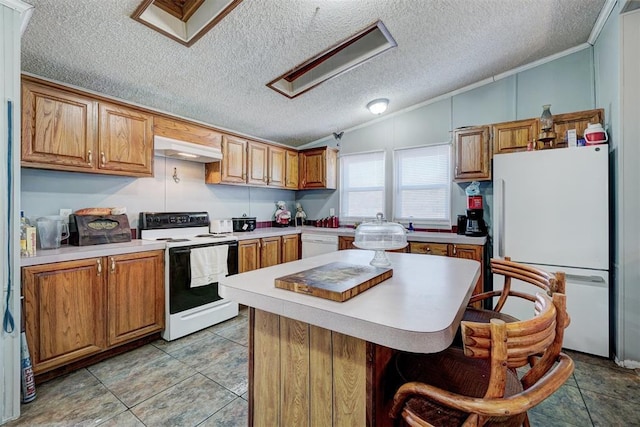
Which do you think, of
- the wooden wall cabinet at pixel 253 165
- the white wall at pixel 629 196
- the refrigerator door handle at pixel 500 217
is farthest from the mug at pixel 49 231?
the white wall at pixel 629 196

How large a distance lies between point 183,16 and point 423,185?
10.5 ft

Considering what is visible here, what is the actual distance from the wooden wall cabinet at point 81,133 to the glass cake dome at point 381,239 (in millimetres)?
2295

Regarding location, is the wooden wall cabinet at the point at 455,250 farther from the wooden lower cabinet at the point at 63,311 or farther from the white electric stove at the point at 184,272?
the wooden lower cabinet at the point at 63,311

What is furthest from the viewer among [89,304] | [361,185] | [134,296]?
[361,185]

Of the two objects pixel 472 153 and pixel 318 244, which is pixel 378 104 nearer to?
pixel 472 153

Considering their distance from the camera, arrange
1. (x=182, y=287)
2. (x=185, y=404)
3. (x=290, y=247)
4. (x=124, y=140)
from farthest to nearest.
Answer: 1. (x=290, y=247)
2. (x=182, y=287)
3. (x=124, y=140)
4. (x=185, y=404)

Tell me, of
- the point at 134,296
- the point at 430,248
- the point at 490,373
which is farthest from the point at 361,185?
the point at 490,373

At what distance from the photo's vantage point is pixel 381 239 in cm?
153

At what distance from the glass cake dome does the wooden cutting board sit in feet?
0.36

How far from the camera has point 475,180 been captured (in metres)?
3.26

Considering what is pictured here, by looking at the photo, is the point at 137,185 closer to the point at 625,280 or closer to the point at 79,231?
the point at 79,231

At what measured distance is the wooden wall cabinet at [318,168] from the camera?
4453 mm

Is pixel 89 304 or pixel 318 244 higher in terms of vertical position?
pixel 318 244

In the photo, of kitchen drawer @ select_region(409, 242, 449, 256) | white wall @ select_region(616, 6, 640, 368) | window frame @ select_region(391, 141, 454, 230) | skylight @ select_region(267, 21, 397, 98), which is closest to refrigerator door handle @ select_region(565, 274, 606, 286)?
white wall @ select_region(616, 6, 640, 368)
